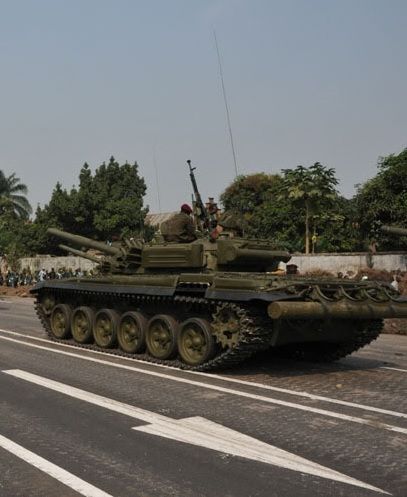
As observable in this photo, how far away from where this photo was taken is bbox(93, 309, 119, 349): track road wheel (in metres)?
11.5

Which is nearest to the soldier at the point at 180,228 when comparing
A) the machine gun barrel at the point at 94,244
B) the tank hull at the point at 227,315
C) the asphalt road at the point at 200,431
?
the tank hull at the point at 227,315

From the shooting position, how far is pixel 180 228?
11344mm

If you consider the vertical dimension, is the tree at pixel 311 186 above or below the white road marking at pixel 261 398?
above

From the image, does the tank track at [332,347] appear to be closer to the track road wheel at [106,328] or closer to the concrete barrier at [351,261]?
the track road wheel at [106,328]

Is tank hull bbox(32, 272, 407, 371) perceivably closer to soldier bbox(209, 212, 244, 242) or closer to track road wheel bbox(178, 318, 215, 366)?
track road wheel bbox(178, 318, 215, 366)

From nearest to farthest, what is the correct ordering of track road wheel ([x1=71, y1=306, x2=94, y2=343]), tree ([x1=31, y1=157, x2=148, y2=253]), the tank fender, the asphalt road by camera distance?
the asphalt road < the tank fender < track road wheel ([x1=71, y1=306, x2=94, y2=343]) < tree ([x1=31, y1=157, x2=148, y2=253])

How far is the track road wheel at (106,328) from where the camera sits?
11.5m

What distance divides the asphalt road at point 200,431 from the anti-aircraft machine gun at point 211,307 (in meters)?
0.52

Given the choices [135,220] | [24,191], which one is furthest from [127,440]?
[24,191]

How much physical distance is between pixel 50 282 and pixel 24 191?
4522cm

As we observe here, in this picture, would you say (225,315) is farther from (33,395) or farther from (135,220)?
(135,220)

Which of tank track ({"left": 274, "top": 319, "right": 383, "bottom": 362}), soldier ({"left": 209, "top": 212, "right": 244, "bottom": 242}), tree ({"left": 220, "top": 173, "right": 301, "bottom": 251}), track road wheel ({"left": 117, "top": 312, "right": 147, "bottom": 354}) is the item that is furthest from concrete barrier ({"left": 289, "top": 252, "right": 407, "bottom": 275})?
track road wheel ({"left": 117, "top": 312, "right": 147, "bottom": 354})

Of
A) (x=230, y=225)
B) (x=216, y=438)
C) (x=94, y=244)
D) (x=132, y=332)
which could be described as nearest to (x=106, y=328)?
(x=132, y=332)

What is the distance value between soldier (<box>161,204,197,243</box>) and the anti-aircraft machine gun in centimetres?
21
